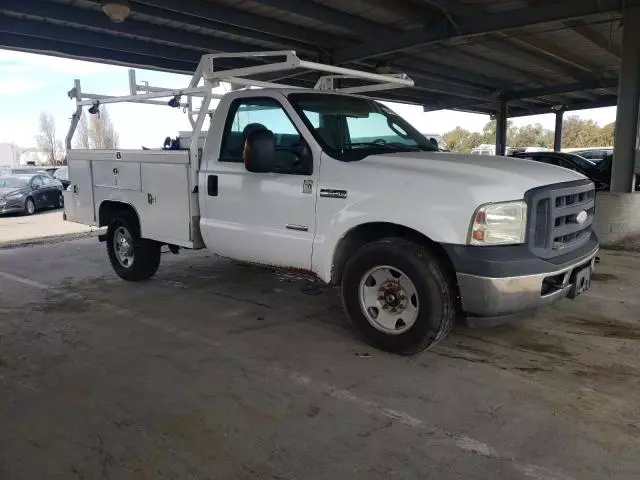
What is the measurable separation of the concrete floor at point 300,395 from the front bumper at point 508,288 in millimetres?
525

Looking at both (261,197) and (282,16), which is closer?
(261,197)

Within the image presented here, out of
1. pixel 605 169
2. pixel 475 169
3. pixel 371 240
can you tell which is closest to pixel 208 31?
pixel 371 240

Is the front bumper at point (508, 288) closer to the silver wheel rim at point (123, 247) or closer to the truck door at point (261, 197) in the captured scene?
the truck door at point (261, 197)

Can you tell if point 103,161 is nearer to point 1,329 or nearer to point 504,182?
point 1,329

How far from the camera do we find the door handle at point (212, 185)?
5.15m

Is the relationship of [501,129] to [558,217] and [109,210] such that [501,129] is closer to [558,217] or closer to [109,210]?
[109,210]

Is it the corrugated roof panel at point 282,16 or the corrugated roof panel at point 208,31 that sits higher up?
the corrugated roof panel at point 282,16

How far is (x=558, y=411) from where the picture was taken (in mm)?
3244

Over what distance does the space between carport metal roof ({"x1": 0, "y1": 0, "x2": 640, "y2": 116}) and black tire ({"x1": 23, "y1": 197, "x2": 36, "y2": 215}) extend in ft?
25.1

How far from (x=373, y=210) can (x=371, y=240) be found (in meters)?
0.37

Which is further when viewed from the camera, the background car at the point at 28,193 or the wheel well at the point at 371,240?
the background car at the point at 28,193

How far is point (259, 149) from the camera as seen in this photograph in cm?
429

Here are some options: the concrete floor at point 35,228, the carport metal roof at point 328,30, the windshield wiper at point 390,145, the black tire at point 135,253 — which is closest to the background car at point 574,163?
the carport metal roof at point 328,30

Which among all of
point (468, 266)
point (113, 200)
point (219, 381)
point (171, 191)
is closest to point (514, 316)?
point (468, 266)
